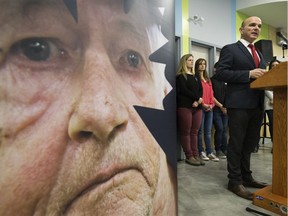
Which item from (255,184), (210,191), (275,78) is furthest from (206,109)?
(275,78)

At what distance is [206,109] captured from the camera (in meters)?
3.14

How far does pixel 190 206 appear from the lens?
159 cm

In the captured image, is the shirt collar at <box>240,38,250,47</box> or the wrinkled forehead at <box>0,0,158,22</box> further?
the shirt collar at <box>240,38,250,47</box>

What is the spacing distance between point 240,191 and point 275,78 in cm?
86

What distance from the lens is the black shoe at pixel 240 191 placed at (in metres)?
1.72

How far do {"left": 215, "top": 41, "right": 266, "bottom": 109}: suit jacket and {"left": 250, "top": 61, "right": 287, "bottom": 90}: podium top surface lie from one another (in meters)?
0.23

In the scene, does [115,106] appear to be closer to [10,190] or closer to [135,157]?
[135,157]

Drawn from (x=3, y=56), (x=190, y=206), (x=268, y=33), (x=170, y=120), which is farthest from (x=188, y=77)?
(x=268, y=33)

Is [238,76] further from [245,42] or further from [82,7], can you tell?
[82,7]

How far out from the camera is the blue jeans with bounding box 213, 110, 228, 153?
3.34 m

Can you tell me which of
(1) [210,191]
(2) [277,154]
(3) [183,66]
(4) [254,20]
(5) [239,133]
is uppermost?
(4) [254,20]

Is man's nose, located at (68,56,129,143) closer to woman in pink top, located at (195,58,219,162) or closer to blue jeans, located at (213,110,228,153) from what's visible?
woman in pink top, located at (195,58,219,162)

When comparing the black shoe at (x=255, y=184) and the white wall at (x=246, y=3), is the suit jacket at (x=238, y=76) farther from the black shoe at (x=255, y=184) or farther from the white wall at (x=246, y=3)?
the white wall at (x=246, y=3)

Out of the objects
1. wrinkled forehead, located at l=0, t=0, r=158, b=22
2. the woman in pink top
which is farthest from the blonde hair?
wrinkled forehead, located at l=0, t=0, r=158, b=22
